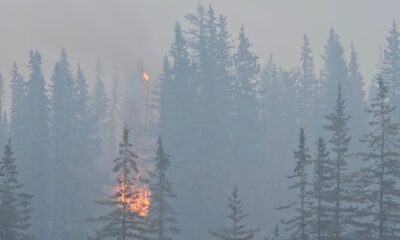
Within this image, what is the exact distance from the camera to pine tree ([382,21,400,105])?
3179 inches

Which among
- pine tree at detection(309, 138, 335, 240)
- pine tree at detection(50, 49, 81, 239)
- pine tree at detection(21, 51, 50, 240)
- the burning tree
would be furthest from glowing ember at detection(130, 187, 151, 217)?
pine tree at detection(309, 138, 335, 240)

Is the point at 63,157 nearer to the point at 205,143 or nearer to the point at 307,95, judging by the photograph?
the point at 205,143

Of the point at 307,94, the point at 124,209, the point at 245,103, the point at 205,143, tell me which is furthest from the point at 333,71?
the point at 124,209

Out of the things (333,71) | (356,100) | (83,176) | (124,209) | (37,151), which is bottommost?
(124,209)

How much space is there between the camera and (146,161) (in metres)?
77.2

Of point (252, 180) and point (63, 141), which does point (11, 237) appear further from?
point (252, 180)

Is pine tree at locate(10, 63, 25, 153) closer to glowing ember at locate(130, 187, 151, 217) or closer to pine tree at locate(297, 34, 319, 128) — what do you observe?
glowing ember at locate(130, 187, 151, 217)

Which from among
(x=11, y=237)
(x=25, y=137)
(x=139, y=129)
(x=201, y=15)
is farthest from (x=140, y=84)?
(x=11, y=237)

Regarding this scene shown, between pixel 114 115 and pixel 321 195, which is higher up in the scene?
pixel 114 115

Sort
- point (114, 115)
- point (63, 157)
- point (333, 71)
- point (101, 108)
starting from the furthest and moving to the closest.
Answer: point (114, 115), point (101, 108), point (333, 71), point (63, 157)

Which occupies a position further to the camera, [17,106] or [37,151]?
[17,106]

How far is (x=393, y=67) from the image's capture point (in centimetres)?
8319

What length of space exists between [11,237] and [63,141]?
98.1ft

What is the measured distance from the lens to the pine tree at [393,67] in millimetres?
80750
